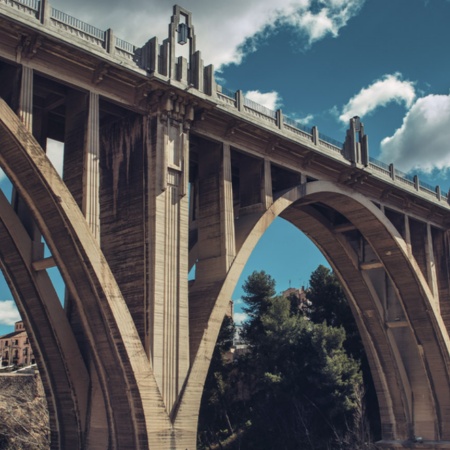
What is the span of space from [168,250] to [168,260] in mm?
356

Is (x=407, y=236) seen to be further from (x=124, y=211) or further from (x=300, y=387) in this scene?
(x=124, y=211)

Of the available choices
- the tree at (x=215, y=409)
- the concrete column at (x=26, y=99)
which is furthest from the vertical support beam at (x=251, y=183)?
the tree at (x=215, y=409)

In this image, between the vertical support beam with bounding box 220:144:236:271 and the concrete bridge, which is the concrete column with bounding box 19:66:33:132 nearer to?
the concrete bridge

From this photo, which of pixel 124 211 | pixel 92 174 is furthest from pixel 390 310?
pixel 92 174

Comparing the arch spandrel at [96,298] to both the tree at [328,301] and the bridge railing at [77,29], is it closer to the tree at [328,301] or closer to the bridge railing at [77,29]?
the bridge railing at [77,29]

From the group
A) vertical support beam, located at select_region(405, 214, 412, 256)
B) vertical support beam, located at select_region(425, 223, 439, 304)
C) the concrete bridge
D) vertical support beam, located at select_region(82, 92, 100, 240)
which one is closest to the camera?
the concrete bridge

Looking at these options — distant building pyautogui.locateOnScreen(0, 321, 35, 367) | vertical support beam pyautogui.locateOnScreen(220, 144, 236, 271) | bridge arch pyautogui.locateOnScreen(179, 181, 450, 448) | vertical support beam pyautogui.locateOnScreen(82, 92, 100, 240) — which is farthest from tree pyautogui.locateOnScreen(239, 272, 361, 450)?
distant building pyautogui.locateOnScreen(0, 321, 35, 367)

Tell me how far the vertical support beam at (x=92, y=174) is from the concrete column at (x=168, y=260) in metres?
2.37

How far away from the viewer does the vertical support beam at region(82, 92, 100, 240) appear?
23.3 meters

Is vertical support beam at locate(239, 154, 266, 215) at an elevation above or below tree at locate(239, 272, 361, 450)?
above

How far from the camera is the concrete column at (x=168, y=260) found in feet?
80.2

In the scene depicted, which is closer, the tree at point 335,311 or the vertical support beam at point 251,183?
the vertical support beam at point 251,183

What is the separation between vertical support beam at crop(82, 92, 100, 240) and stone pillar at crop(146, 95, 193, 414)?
7.76ft

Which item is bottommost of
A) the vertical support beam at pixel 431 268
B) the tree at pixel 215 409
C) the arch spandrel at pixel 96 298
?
the tree at pixel 215 409
